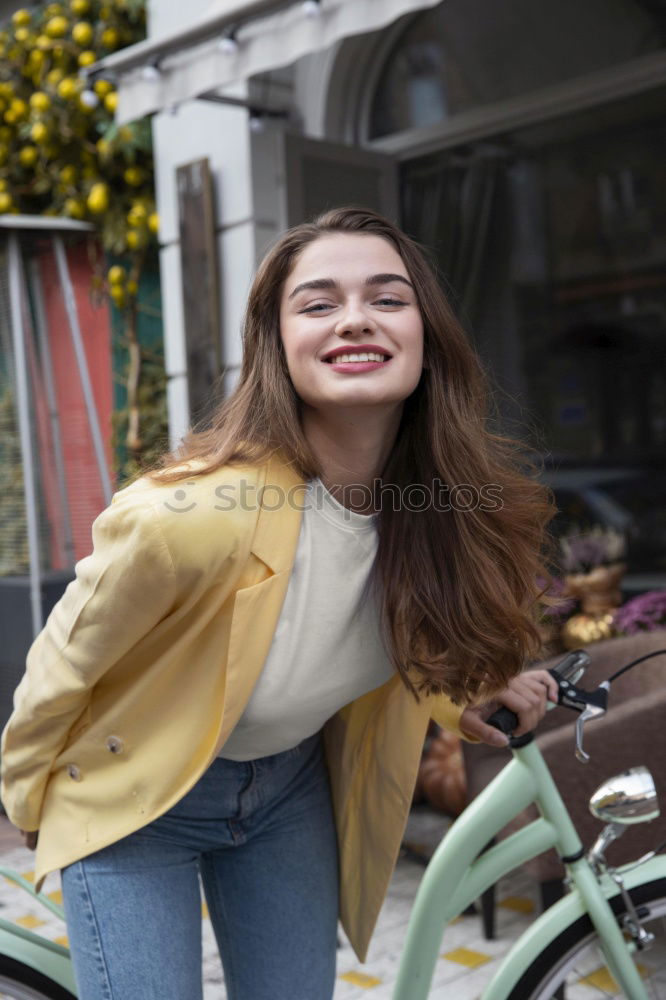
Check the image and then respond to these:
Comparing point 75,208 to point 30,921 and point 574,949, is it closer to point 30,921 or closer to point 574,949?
point 30,921

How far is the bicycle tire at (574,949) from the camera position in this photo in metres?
1.91

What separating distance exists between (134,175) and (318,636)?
4.81 m

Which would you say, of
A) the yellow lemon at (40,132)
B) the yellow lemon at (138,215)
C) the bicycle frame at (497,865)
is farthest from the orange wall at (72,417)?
the bicycle frame at (497,865)

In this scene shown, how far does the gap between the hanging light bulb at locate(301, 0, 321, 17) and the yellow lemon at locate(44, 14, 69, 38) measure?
3.01 m

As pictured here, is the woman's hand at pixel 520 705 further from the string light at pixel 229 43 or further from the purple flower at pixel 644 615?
the string light at pixel 229 43

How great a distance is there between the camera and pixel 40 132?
20.2 ft

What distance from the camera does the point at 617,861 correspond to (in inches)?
117

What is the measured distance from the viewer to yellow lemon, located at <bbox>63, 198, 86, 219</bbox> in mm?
6266

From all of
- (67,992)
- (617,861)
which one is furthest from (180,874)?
(617,861)

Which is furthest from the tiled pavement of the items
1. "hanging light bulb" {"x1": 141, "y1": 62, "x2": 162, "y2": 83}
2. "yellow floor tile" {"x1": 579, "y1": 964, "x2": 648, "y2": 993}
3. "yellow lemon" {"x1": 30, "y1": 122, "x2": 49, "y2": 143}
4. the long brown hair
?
"yellow lemon" {"x1": 30, "y1": 122, "x2": 49, "y2": 143}

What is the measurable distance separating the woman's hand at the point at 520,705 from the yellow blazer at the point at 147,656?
512 mm

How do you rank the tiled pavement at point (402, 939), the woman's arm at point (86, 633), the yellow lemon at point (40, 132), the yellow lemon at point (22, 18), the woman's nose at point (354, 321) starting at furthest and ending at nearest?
the yellow lemon at point (22, 18)
the yellow lemon at point (40, 132)
the tiled pavement at point (402, 939)
the woman's nose at point (354, 321)
the woman's arm at point (86, 633)

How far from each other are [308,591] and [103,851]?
506mm

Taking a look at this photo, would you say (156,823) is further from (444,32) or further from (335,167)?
(444,32)
